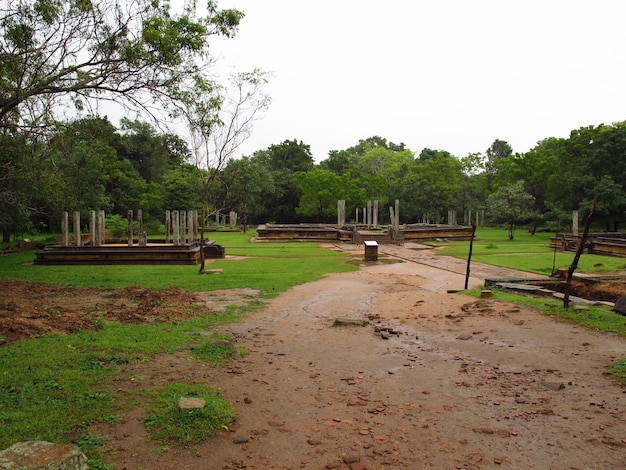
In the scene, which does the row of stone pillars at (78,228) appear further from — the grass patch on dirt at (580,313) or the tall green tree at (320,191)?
the tall green tree at (320,191)

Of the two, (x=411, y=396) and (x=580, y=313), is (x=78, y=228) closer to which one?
(x=411, y=396)

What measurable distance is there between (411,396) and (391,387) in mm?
345

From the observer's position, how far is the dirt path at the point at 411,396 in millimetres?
3939

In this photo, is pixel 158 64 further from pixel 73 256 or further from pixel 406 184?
pixel 406 184

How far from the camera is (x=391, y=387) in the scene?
5.60 metres

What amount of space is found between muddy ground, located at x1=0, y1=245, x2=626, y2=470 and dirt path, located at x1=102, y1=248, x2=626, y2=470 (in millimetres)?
18

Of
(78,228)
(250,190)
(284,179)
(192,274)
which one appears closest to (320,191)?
(250,190)

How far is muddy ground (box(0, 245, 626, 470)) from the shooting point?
13.0ft

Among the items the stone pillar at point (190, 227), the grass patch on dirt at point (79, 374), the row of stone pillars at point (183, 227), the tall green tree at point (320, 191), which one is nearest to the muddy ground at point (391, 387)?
the grass patch on dirt at point (79, 374)

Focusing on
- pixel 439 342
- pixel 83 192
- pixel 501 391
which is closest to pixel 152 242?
pixel 83 192

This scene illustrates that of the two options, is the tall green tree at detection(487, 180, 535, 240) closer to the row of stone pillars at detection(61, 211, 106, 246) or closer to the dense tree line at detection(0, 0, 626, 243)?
the dense tree line at detection(0, 0, 626, 243)

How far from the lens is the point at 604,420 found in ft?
15.0

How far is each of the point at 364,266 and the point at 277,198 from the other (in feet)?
119

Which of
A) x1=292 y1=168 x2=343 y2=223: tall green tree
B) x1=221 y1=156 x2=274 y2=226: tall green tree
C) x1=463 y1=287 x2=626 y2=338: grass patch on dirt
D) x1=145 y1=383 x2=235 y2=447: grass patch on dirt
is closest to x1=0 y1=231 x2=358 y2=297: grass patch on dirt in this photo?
x1=463 y1=287 x2=626 y2=338: grass patch on dirt
